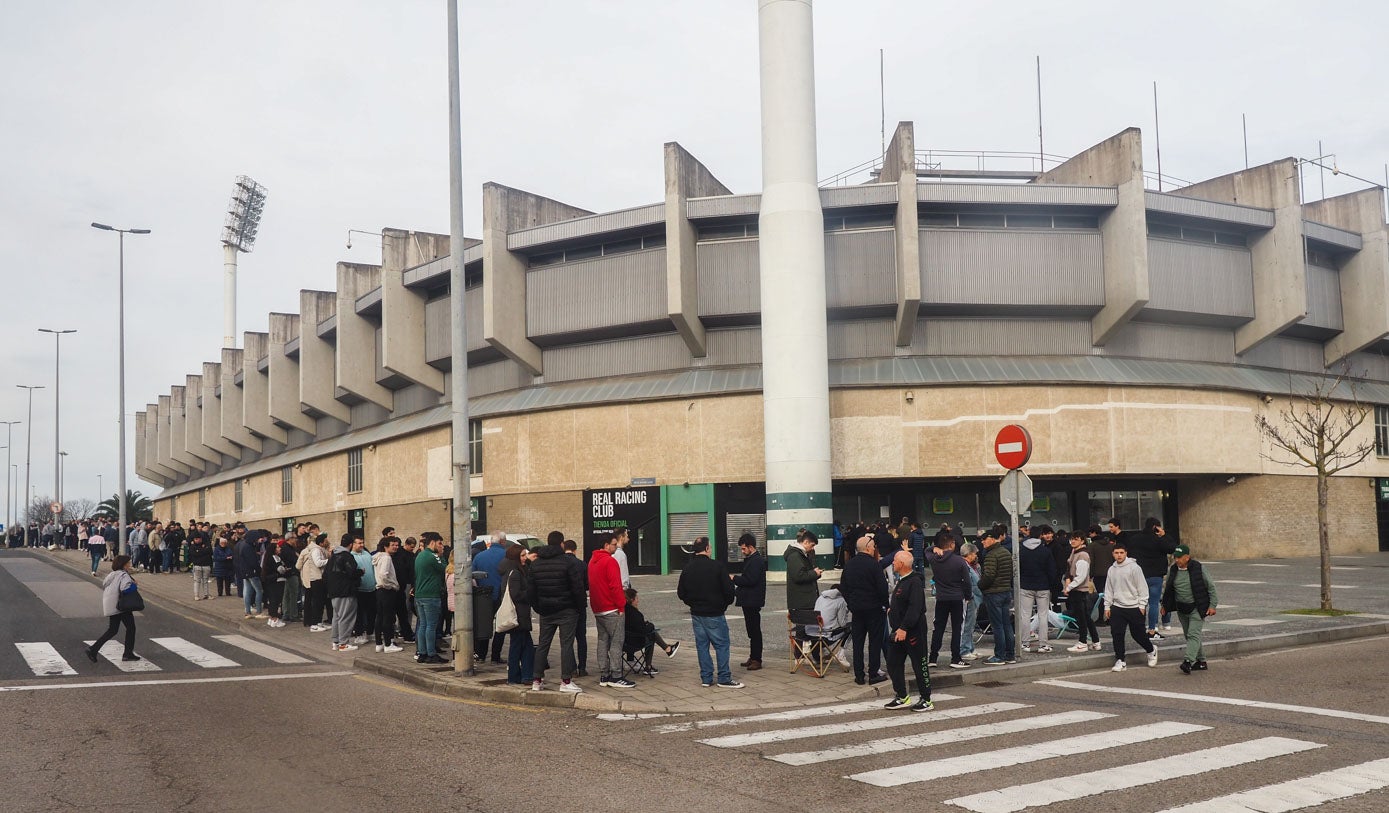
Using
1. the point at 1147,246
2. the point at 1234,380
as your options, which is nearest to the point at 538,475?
the point at 1147,246

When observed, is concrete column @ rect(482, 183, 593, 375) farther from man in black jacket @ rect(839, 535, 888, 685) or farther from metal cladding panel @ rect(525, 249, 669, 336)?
man in black jacket @ rect(839, 535, 888, 685)

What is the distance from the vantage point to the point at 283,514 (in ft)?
192

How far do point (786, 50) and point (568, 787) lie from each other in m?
27.2

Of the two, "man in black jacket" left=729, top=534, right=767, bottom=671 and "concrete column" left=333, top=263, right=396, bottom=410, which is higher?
"concrete column" left=333, top=263, right=396, bottom=410

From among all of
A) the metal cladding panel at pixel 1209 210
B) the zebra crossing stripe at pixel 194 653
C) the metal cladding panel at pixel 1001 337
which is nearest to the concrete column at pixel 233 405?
the metal cladding panel at pixel 1001 337

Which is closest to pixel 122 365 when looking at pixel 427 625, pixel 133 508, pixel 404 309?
pixel 404 309

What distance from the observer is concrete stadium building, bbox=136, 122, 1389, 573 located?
33250mm

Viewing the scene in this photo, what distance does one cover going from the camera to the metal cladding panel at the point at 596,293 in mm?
35812

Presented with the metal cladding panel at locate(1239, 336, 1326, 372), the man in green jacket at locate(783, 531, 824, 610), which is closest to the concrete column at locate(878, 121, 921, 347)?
the metal cladding panel at locate(1239, 336, 1326, 372)

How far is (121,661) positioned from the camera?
15.1 meters

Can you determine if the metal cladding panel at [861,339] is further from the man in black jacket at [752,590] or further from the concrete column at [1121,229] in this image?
the man in black jacket at [752,590]

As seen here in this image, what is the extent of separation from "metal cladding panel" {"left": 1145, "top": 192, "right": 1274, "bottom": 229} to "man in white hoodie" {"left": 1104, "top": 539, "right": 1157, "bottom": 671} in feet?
82.6

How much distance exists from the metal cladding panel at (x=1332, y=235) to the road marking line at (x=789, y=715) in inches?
1352

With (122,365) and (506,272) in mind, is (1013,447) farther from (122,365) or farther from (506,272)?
(122,365)
